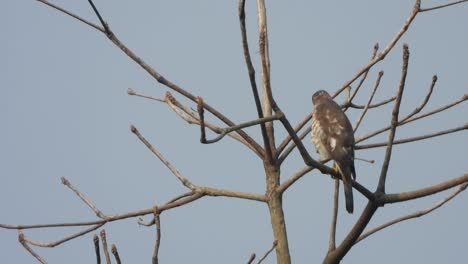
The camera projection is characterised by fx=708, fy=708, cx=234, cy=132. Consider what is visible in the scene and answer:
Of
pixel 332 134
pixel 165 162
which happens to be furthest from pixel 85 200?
pixel 332 134

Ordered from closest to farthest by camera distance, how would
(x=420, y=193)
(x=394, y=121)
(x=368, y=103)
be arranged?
1. (x=420, y=193)
2. (x=394, y=121)
3. (x=368, y=103)

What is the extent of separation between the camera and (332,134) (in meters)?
7.36

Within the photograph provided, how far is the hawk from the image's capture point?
6.82 meters

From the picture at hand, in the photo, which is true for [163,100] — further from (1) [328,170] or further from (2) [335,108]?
(2) [335,108]

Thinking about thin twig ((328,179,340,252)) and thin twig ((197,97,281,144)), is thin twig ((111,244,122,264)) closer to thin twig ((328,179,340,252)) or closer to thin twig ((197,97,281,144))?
thin twig ((197,97,281,144))

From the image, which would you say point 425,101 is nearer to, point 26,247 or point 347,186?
point 347,186

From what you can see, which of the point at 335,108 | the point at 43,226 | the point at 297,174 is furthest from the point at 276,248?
the point at 335,108

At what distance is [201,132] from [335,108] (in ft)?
13.2

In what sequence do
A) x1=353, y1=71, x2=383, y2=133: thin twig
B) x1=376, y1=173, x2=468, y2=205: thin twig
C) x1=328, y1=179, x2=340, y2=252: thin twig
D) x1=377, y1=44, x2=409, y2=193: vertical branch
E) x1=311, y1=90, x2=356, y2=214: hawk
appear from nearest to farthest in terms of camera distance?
1. x1=376, y1=173, x2=468, y2=205: thin twig
2. x1=377, y1=44, x2=409, y2=193: vertical branch
3. x1=328, y1=179, x2=340, y2=252: thin twig
4. x1=353, y1=71, x2=383, y2=133: thin twig
5. x1=311, y1=90, x2=356, y2=214: hawk

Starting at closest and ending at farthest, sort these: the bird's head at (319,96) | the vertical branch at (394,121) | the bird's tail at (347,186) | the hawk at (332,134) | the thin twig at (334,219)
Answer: the vertical branch at (394,121) < the thin twig at (334,219) < the bird's tail at (347,186) < the hawk at (332,134) < the bird's head at (319,96)

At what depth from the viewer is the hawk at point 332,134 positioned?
6.82 metres

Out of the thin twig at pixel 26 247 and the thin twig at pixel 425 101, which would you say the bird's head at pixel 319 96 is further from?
the thin twig at pixel 26 247

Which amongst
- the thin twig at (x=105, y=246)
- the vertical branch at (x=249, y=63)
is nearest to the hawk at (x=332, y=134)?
the vertical branch at (x=249, y=63)

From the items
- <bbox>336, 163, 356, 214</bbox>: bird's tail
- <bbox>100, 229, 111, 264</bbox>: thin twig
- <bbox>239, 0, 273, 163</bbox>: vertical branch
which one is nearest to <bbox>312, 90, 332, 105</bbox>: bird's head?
<bbox>336, 163, 356, 214</bbox>: bird's tail
